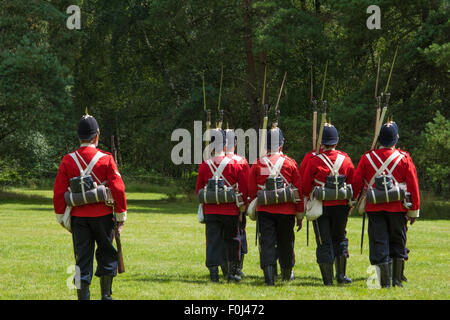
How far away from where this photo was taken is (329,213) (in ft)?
31.1

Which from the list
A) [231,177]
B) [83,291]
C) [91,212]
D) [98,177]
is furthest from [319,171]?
[83,291]

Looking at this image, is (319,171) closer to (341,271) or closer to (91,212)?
(341,271)

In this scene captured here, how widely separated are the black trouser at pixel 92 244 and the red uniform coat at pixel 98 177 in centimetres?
9

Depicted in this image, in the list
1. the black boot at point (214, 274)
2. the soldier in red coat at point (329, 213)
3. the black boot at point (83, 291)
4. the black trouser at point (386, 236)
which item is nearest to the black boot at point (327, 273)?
the soldier in red coat at point (329, 213)

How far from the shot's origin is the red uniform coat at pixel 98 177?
7930 mm

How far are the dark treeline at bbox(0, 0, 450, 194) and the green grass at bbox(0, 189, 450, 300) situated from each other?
306 inches

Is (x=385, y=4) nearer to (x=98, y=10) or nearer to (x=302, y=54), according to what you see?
(x=302, y=54)

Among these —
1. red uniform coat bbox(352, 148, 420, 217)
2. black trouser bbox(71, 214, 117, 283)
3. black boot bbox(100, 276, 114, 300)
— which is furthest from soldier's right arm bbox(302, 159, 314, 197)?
black boot bbox(100, 276, 114, 300)

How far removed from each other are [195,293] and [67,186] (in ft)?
6.90

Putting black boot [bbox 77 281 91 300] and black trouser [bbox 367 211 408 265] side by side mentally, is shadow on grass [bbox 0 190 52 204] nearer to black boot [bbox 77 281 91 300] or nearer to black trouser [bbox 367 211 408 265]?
black boot [bbox 77 281 91 300]

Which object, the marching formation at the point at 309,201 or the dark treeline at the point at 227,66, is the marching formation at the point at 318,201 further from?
the dark treeline at the point at 227,66

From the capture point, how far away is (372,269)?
9055mm

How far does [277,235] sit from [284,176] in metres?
0.82

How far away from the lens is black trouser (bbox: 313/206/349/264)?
937 centimetres
